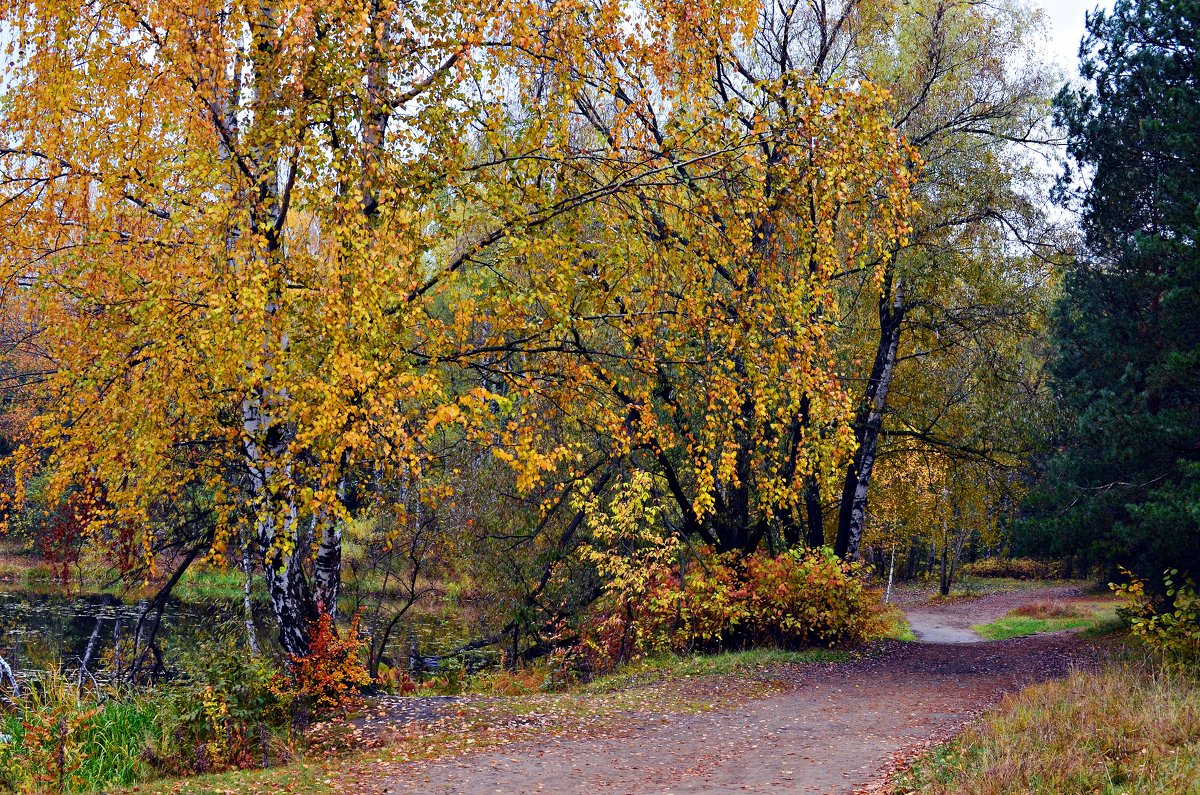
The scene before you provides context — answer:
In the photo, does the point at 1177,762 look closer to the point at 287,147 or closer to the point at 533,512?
the point at 287,147

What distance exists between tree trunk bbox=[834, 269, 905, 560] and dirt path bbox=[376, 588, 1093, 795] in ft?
11.6

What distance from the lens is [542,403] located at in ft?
57.2

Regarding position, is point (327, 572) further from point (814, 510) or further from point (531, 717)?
point (814, 510)

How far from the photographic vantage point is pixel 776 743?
9.03 meters

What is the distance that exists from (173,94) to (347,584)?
36.9ft

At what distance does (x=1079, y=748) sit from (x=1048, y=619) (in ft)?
67.1

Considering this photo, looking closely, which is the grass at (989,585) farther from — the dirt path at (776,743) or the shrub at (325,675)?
the shrub at (325,675)

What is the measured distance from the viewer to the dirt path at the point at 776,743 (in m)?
7.48

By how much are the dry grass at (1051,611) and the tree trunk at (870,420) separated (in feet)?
36.0

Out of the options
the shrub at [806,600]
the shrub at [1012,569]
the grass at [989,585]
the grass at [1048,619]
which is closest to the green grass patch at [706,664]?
the shrub at [806,600]

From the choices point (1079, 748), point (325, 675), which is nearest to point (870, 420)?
point (1079, 748)

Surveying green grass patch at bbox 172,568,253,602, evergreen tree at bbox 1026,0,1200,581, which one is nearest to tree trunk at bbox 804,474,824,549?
evergreen tree at bbox 1026,0,1200,581

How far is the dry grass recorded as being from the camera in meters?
25.6

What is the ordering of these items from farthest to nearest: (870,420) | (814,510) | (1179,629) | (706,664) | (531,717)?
(870,420) → (814,510) → (706,664) → (1179,629) → (531,717)
